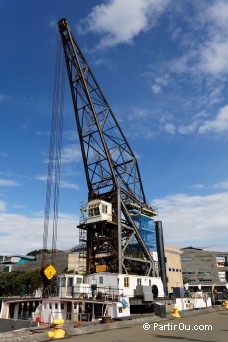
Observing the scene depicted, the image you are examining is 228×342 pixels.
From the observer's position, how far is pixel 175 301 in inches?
1436

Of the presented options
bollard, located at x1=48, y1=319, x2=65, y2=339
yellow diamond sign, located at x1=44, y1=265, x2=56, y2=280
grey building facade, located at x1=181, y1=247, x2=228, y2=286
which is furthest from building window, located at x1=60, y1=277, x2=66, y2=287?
grey building facade, located at x1=181, y1=247, x2=228, y2=286

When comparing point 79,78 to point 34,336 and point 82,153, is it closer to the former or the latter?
point 82,153

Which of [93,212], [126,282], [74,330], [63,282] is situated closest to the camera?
[74,330]

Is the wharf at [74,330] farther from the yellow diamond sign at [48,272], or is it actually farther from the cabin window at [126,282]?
the cabin window at [126,282]

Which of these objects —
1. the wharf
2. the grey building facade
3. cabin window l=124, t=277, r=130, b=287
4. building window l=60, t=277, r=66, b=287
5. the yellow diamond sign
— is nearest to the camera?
the wharf

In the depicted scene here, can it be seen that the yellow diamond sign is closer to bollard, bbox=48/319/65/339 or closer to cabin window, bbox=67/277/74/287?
bollard, bbox=48/319/65/339

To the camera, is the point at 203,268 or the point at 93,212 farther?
the point at 203,268

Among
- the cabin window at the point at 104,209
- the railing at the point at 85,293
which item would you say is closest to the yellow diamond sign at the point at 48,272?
the railing at the point at 85,293

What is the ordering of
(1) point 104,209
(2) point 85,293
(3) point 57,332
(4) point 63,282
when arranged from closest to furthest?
(3) point 57,332 < (2) point 85,293 < (4) point 63,282 < (1) point 104,209

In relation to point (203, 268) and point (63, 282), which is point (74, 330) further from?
point (203, 268)

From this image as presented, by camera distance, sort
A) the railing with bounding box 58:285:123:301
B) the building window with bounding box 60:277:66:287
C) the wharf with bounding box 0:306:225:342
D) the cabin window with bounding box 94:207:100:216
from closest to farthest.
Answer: the wharf with bounding box 0:306:225:342 → the railing with bounding box 58:285:123:301 → the building window with bounding box 60:277:66:287 → the cabin window with bounding box 94:207:100:216

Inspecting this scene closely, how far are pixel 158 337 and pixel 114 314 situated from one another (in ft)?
44.2

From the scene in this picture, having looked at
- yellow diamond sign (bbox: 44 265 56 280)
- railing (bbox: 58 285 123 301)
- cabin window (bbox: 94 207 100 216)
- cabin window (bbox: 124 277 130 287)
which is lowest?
railing (bbox: 58 285 123 301)

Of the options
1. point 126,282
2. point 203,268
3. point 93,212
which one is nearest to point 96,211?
point 93,212
